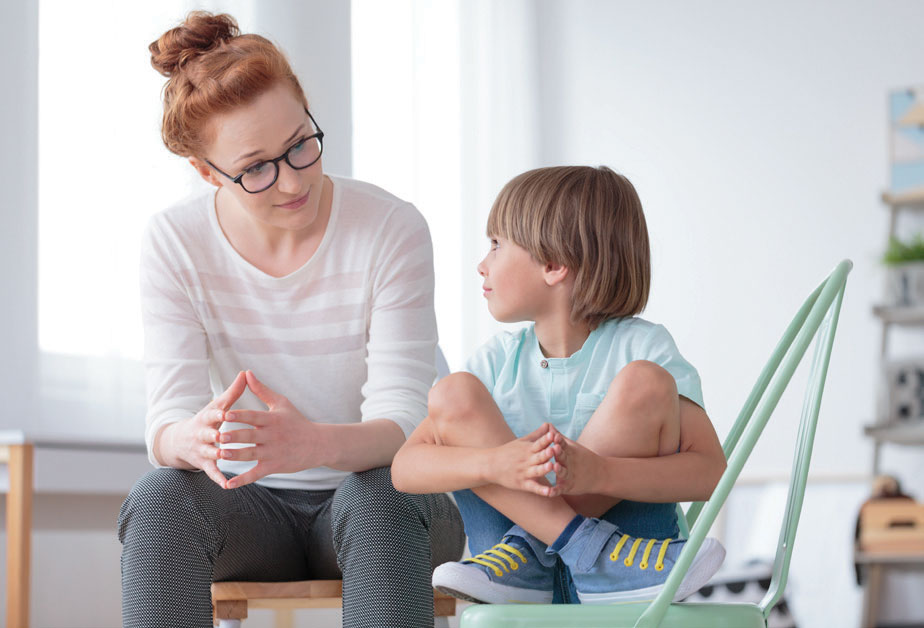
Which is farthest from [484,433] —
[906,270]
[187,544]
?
[906,270]

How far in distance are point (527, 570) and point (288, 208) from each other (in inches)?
23.0

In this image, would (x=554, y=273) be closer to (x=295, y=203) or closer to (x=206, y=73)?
(x=295, y=203)

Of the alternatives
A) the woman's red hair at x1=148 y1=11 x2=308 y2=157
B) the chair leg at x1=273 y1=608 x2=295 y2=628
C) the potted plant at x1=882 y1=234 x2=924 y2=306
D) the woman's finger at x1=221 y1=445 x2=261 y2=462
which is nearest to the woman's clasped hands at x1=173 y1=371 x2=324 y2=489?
the woman's finger at x1=221 y1=445 x2=261 y2=462

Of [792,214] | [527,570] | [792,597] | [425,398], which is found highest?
[792,214]

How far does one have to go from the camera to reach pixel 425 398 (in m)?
1.36

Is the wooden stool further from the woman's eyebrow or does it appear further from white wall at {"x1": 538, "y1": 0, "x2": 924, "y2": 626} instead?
white wall at {"x1": 538, "y1": 0, "x2": 924, "y2": 626}

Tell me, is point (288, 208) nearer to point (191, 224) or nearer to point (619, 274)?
point (191, 224)

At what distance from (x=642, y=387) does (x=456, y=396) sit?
7.1 inches

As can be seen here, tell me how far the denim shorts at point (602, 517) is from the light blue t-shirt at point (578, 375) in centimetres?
11

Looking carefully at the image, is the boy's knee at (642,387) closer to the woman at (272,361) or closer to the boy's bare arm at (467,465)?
the boy's bare arm at (467,465)

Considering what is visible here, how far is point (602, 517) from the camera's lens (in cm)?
103

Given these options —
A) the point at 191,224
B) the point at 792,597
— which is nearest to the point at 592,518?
the point at 191,224

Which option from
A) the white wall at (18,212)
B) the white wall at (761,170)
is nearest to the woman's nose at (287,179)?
the white wall at (18,212)

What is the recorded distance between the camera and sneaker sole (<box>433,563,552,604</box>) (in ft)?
2.93
